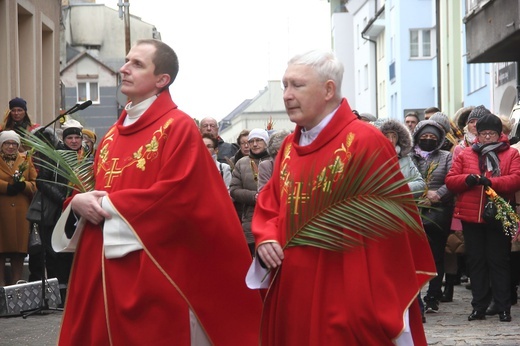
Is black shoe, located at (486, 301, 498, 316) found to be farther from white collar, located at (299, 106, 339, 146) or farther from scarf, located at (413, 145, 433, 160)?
white collar, located at (299, 106, 339, 146)

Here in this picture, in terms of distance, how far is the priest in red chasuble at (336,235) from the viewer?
621 centimetres

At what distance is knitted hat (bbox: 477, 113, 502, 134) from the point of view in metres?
12.1

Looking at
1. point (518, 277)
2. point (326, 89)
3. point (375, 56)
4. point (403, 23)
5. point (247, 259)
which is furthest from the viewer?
point (375, 56)

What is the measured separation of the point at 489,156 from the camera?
1214 centimetres

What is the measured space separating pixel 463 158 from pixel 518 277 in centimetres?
243

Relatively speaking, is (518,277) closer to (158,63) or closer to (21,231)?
(21,231)

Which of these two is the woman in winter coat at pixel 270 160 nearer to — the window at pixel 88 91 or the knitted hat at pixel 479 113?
the knitted hat at pixel 479 113

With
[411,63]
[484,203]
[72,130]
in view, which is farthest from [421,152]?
[411,63]

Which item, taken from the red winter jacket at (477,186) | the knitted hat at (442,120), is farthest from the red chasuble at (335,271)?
the knitted hat at (442,120)

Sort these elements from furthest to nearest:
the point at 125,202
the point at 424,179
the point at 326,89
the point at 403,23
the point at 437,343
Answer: the point at 403,23
the point at 424,179
the point at 437,343
the point at 125,202
the point at 326,89

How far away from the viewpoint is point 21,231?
572 inches

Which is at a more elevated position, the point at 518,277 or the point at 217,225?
the point at 217,225

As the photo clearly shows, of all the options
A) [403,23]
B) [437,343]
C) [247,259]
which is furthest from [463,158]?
[403,23]

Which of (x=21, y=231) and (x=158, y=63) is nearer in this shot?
(x=158, y=63)
